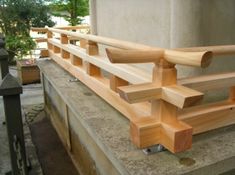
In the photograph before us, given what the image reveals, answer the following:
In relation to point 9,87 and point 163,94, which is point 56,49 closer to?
point 9,87

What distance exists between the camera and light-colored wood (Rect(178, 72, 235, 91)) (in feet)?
4.29

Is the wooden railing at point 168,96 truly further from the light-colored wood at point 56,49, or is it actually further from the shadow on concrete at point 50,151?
the light-colored wood at point 56,49

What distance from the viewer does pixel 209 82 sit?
1.35m

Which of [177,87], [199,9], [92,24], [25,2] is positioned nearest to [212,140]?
[177,87]

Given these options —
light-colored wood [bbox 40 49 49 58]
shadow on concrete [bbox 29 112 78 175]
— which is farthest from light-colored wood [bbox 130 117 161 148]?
light-colored wood [bbox 40 49 49 58]

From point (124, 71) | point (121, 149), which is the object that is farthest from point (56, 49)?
point (121, 149)

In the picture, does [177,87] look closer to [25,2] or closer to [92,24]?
[92,24]

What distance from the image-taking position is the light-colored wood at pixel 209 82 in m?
1.31

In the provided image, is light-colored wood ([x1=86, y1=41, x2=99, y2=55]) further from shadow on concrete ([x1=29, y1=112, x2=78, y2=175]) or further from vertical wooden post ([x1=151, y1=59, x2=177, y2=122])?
shadow on concrete ([x1=29, y1=112, x2=78, y2=175])

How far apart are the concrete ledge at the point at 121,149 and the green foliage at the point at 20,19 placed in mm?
7817

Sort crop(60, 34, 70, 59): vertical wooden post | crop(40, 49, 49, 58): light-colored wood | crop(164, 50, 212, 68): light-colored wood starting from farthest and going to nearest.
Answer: crop(40, 49, 49, 58): light-colored wood
crop(60, 34, 70, 59): vertical wooden post
crop(164, 50, 212, 68): light-colored wood

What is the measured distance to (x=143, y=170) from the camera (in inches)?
47.3

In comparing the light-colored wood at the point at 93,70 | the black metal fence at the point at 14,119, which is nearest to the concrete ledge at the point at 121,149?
the light-colored wood at the point at 93,70

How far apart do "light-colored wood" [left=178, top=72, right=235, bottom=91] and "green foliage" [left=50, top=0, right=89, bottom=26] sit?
975cm
